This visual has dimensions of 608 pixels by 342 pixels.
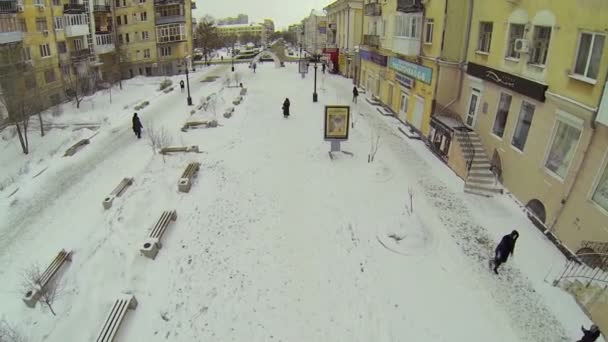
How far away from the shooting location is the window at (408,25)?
20.8 meters

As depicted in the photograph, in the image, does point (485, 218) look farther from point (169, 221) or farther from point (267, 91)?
point (267, 91)

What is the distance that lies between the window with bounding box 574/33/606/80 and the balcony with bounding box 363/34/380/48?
60.1ft

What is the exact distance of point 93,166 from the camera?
18.3 metres

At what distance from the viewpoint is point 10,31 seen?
27.8m

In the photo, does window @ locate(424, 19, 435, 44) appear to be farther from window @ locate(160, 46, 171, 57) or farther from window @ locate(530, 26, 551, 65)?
window @ locate(160, 46, 171, 57)

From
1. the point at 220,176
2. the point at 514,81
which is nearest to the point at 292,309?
the point at 220,176

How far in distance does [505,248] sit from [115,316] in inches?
396

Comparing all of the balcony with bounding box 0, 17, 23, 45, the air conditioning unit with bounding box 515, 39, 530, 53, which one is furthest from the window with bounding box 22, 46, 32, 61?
the air conditioning unit with bounding box 515, 39, 530, 53

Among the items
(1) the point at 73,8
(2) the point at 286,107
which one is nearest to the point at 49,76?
(1) the point at 73,8

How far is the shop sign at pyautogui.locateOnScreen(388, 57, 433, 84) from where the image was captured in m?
19.7

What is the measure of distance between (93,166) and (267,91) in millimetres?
18327

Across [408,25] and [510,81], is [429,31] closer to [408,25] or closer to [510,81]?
[408,25]

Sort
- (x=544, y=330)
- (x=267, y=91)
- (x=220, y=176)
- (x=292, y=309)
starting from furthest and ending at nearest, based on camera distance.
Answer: (x=267, y=91) < (x=220, y=176) < (x=292, y=309) < (x=544, y=330)

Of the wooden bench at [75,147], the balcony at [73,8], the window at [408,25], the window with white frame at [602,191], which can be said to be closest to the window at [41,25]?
the balcony at [73,8]
